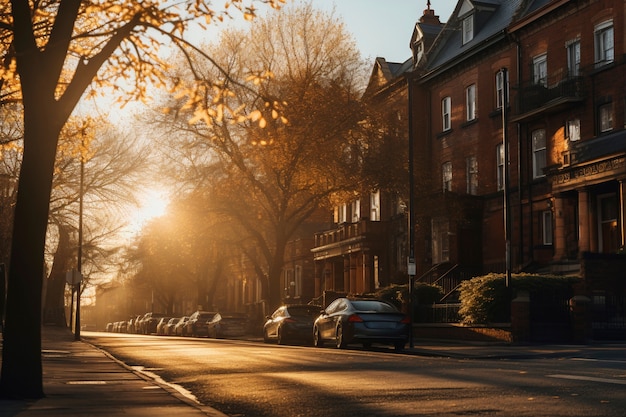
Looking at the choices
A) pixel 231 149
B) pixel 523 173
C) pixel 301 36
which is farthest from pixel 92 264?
pixel 523 173

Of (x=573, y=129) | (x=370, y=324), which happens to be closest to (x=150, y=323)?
(x=573, y=129)

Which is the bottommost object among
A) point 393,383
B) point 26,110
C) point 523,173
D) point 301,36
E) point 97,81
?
point 393,383

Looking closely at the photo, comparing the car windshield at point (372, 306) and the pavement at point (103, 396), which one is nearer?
the pavement at point (103, 396)

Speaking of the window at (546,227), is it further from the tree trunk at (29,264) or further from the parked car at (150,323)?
the parked car at (150,323)

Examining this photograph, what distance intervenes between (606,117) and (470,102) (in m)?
11.0

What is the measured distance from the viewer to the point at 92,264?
62.4 m

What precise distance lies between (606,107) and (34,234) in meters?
29.6

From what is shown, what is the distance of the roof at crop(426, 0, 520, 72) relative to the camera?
45.6m

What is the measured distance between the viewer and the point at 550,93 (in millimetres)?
39125

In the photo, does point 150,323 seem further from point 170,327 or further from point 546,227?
point 546,227

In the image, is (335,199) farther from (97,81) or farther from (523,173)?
(97,81)

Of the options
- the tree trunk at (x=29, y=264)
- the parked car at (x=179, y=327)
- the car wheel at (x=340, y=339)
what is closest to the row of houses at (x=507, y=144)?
the car wheel at (x=340, y=339)

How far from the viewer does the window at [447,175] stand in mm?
48719

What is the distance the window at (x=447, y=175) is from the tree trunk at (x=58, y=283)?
70.8 ft
